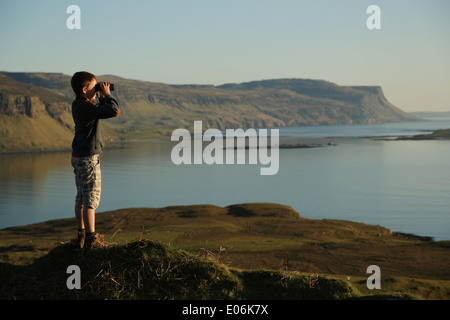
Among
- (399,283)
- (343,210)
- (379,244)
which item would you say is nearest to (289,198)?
(343,210)

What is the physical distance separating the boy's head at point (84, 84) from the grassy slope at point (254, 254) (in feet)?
9.16

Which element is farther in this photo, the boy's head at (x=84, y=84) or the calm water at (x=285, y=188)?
the calm water at (x=285, y=188)

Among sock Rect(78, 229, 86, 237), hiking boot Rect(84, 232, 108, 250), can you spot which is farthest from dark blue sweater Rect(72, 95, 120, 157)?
hiking boot Rect(84, 232, 108, 250)

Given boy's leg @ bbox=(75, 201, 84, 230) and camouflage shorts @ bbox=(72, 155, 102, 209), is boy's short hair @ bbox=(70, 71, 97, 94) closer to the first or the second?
camouflage shorts @ bbox=(72, 155, 102, 209)

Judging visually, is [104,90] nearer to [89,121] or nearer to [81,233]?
[89,121]

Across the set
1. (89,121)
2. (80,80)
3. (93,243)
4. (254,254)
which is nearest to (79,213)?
(93,243)

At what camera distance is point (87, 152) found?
798 cm

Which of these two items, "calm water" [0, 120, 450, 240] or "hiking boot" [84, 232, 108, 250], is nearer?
"hiking boot" [84, 232, 108, 250]

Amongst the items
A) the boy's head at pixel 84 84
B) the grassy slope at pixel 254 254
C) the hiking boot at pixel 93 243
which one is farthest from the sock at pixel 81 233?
the boy's head at pixel 84 84

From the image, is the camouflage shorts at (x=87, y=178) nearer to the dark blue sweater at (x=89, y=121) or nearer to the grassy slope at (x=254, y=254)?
the dark blue sweater at (x=89, y=121)

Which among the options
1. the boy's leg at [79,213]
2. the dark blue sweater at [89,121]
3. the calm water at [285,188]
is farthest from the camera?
the calm water at [285,188]

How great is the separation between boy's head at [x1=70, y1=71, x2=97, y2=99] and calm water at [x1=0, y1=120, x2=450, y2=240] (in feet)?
154

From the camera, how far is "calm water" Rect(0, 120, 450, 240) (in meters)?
62.4

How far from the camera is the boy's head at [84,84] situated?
812 centimetres
